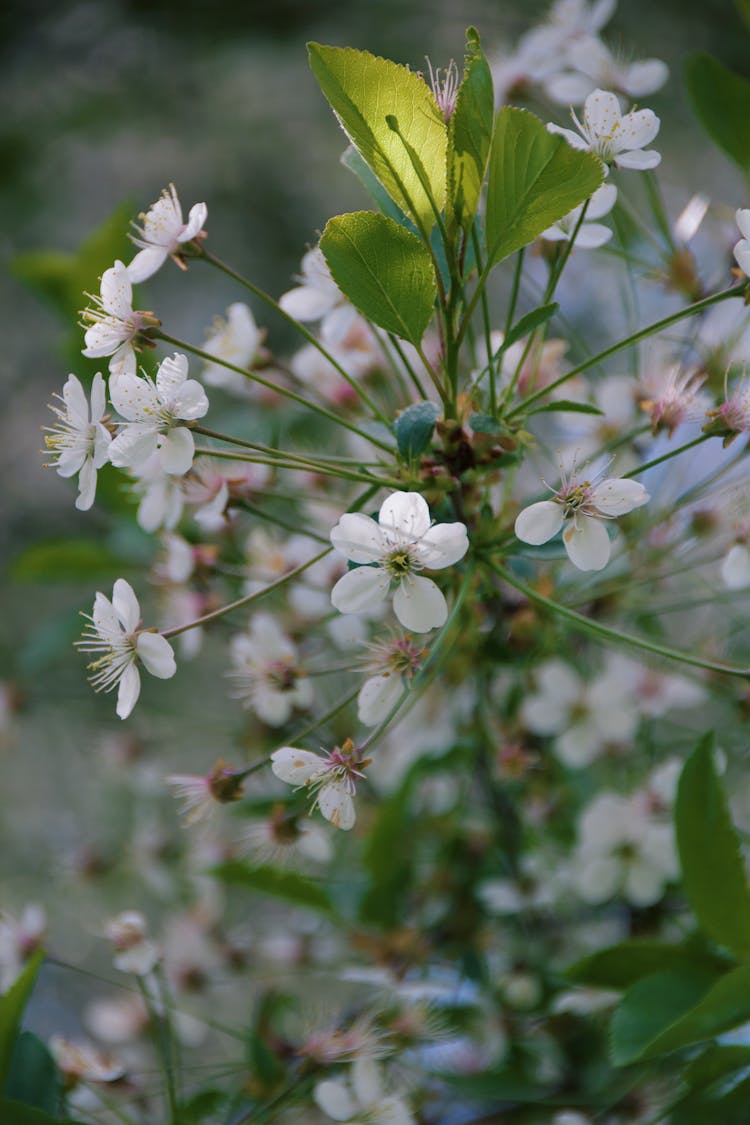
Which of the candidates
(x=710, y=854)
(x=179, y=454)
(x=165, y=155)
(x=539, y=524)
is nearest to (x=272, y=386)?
(x=179, y=454)

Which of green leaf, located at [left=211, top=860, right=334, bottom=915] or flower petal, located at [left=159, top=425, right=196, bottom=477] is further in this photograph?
green leaf, located at [left=211, top=860, right=334, bottom=915]

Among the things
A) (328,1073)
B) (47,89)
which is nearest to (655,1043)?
(328,1073)

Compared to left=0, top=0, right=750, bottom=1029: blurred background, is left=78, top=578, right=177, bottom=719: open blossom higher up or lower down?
lower down

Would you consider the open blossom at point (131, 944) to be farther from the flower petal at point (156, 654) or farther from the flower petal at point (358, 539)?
the flower petal at point (358, 539)

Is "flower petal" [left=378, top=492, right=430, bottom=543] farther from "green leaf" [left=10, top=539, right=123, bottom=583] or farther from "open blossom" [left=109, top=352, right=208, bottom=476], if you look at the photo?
"green leaf" [left=10, top=539, right=123, bottom=583]

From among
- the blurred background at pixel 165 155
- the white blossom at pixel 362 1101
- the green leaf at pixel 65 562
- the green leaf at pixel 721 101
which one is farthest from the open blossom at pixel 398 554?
the blurred background at pixel 165 155

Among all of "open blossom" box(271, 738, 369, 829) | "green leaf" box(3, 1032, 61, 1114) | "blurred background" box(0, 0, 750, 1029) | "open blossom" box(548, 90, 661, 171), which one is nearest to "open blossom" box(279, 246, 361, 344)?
"open blossom" box(548, 90, 661, 171)
